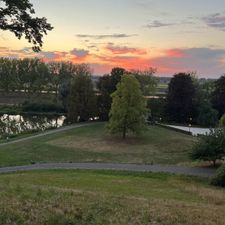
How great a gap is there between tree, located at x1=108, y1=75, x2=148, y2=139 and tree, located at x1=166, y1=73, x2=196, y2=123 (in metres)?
31.2

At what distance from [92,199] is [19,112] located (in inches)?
4446

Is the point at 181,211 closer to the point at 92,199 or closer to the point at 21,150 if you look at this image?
the point at 92,199

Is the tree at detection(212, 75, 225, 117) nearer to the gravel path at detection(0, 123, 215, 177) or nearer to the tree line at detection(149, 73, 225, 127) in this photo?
the tree line at detection(149, 73, 225, 127)

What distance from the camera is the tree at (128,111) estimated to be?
2383 inches

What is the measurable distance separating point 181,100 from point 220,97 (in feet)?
31.2

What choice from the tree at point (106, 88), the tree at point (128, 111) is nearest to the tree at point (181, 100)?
the tree at point (106, 88)

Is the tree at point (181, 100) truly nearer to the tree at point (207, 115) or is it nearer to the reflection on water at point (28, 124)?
the tree at point (207, 115)

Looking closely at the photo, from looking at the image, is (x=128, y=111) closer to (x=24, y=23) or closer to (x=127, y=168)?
(x=127, y=168)

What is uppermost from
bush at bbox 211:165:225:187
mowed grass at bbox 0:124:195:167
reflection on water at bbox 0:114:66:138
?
bush at bbox 211:165:225:187

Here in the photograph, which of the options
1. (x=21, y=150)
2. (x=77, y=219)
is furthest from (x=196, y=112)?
(x=77, y=219)

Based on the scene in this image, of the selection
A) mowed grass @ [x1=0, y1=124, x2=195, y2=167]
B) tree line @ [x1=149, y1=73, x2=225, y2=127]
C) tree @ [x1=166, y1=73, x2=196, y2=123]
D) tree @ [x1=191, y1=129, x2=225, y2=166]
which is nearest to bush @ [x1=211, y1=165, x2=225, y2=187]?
tree @ [x1=191, y1=129, x2=225, y2=166]

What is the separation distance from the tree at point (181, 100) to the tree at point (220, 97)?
18.6 ft

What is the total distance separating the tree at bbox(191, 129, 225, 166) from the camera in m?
39.9

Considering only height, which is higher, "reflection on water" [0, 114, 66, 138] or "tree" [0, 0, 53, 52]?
A: "tree" [0, 0, 53, 52]
